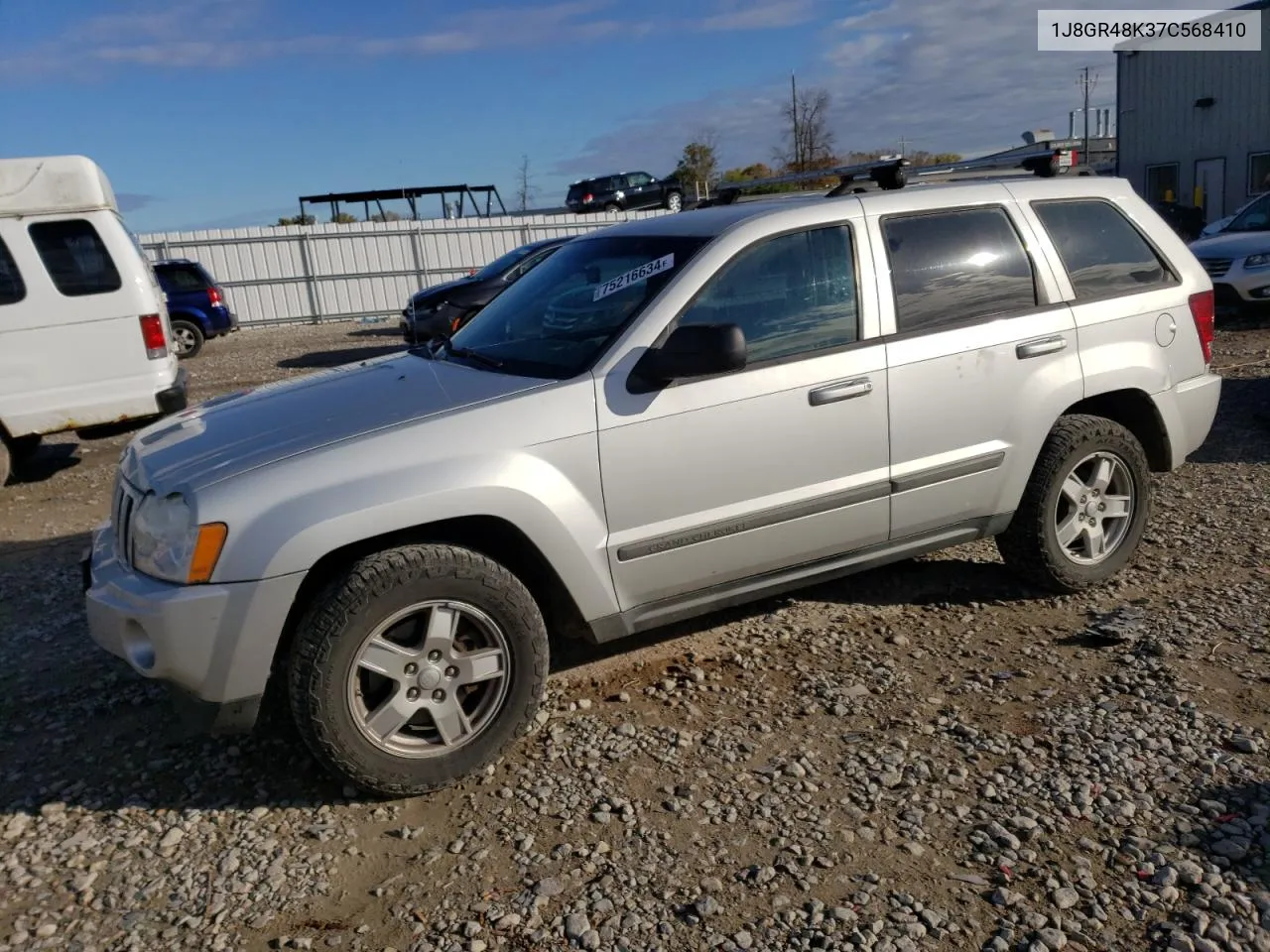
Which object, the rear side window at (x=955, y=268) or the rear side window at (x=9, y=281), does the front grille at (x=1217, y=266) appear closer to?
the rear side window at (x=955, y=268)

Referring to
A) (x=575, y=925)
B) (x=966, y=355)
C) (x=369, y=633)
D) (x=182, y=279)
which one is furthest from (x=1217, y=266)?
(x=182, y=279)

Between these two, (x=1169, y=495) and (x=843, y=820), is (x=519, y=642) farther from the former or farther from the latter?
(x=1169, y=495)

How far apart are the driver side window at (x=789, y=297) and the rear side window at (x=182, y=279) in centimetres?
1666

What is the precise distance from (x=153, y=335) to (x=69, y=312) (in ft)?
1.95

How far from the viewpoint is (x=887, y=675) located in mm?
4027

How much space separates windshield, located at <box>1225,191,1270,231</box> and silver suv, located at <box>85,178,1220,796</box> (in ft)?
33.2

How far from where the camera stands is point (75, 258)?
25.9 feet

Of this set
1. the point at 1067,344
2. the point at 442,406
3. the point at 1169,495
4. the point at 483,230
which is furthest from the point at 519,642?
the point at 483,230

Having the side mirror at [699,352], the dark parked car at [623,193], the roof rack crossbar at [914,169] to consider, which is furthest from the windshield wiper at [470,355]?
the dark parked car at [623,193]

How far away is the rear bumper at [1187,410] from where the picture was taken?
4734 millimetres

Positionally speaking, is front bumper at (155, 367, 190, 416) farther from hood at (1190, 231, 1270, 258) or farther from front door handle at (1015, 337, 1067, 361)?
hood at (1190, 231, 1270, 258)

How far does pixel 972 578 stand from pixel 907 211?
73.4 inches

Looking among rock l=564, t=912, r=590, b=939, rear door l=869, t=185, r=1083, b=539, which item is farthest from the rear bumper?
rock l=564, t=912, r=590, b=939

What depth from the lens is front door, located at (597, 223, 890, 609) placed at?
3564mm
